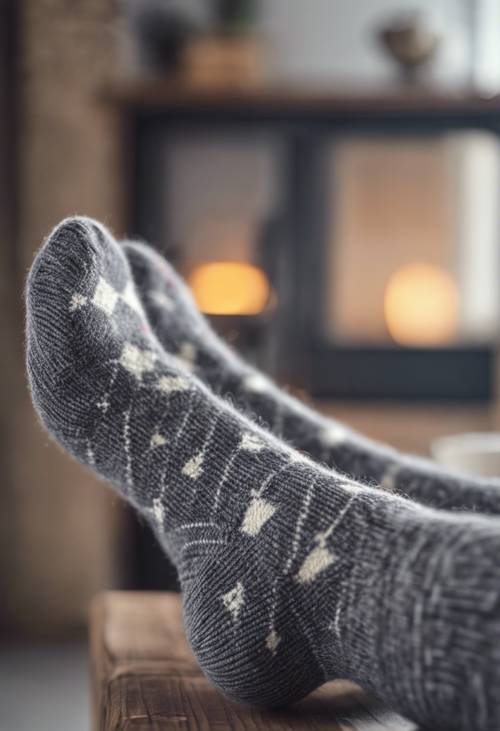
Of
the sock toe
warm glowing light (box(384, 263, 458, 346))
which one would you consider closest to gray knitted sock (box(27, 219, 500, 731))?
the sock toe

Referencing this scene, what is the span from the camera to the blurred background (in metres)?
2.21

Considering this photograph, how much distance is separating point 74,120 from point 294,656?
1.88 m

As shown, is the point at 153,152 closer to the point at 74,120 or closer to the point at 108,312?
the point at 74,120

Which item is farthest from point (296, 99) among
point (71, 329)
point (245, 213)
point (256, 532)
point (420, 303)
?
point (256, 532)

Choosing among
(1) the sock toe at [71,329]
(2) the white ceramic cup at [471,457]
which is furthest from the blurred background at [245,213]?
(1) the sock toe at [71,329]

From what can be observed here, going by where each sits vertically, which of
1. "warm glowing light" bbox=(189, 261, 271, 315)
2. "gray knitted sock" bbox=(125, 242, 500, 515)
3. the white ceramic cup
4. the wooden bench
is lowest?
the wooden bench

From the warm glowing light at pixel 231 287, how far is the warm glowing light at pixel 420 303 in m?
0.32

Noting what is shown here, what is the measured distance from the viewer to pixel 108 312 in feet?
2.12

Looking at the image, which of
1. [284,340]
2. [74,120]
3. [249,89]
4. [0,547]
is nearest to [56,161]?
[74,120]

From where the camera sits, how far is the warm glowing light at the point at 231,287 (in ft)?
7.57

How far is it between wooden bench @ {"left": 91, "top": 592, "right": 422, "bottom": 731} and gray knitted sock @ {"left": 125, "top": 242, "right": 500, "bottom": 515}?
0.52ft

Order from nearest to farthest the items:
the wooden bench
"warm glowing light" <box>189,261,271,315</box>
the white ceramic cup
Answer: the wooden bench → the white ceramic cup → "warm glowing light" <box>189,261,271,315</box>

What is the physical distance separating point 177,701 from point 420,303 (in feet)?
6.30

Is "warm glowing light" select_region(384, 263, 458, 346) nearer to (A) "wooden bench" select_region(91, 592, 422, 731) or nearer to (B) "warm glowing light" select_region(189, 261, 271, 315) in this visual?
(B) "warm glowing light" select_region(189, 261, 271, 315)
